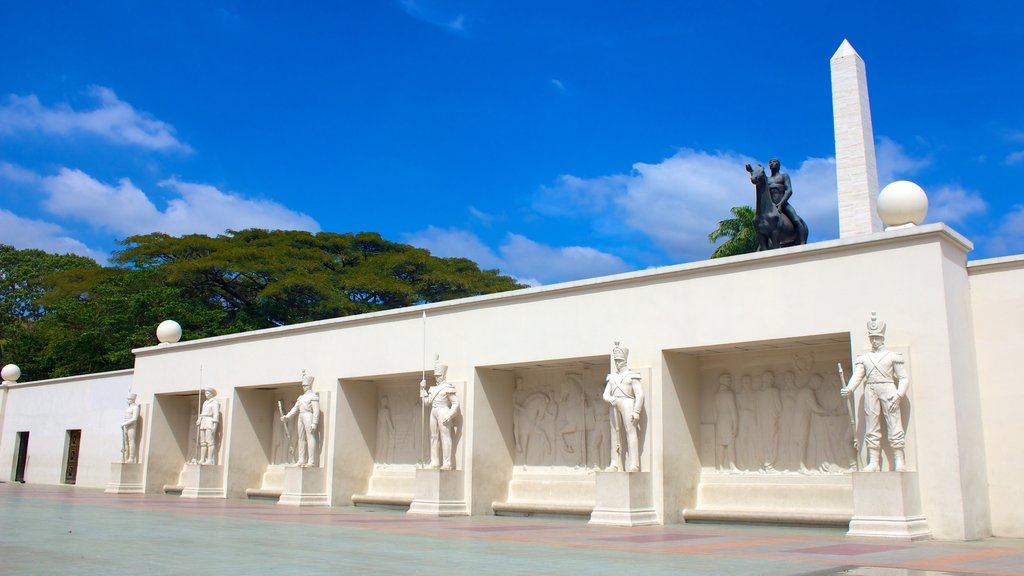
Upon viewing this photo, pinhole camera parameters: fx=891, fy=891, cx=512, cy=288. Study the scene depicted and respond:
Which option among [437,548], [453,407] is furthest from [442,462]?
[437,548]

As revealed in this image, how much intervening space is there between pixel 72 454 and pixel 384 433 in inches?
520

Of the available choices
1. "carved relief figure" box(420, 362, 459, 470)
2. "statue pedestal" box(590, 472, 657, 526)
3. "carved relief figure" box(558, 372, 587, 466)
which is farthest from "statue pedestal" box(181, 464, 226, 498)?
"statue pedestal" box(590, 472, 657, 526)

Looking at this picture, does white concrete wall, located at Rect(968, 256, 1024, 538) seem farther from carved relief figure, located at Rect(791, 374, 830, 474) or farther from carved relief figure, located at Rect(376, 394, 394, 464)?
carved relief figure, located at Rect(376, 394, 394, 464)

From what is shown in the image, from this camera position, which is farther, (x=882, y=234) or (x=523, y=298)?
(x=523, y=298)

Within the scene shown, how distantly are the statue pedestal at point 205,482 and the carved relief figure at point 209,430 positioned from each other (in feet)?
0.94

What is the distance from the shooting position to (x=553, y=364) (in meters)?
15.5

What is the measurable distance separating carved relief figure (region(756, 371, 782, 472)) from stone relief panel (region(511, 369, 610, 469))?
2664 millimetres

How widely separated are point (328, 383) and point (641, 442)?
25.5 ft

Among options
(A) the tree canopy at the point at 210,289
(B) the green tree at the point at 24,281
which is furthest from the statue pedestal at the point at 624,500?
(B) the green tree at the point at 24,281

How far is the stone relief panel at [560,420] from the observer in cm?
1530

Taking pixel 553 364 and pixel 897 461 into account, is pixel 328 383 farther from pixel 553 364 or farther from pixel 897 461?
pixel 897 461

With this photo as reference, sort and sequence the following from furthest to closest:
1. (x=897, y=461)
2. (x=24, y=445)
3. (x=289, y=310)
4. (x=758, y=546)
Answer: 1. (x=289, y=310)
2. (x=24, y=445)
3. (x=897, y=461)
4. (x=758, y=546)

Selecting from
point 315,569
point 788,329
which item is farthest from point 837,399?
point 315,569

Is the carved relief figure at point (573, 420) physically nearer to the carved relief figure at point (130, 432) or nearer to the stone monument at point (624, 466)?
the stone monument at point (624, 466)
